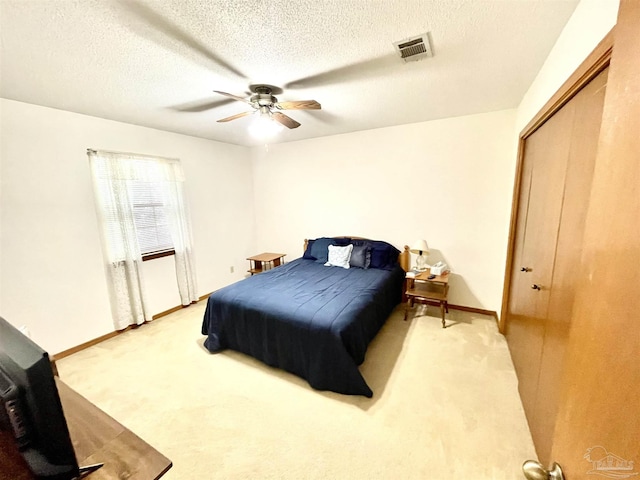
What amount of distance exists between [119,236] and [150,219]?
1.38 feet

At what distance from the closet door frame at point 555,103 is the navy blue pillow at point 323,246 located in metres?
1.89

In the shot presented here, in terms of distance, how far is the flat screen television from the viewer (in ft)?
2.11

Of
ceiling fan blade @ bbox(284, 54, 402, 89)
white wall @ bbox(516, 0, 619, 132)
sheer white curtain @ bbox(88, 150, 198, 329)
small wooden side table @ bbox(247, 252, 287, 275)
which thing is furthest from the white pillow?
white wall @ bbox(516, 0, 619, 132)

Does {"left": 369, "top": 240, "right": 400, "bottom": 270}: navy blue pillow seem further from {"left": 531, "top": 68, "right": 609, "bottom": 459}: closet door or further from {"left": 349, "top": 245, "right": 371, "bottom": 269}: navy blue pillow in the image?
{"left": 531, "top": 68, "right": 609, "bottom": 459}: closet door

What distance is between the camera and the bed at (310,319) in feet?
6.40

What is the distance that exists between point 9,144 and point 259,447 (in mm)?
3151

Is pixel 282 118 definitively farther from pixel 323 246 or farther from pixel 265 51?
pixel 323 246

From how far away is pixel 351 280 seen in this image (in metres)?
2.89

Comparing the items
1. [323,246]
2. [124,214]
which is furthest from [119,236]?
[323,246]

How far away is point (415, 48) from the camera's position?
1558 mm

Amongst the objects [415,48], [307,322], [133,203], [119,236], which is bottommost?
[307,322]

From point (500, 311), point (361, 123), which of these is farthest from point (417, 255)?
point (361, 123)


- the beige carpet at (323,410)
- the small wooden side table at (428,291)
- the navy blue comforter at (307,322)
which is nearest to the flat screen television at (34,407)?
the beige carpet at (323,410)

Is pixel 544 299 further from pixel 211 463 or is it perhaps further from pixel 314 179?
pixel 314 179
